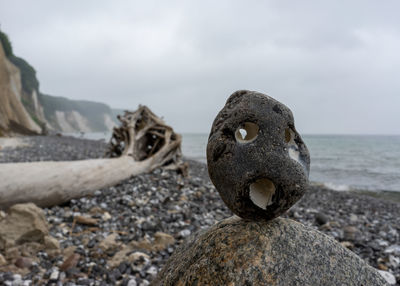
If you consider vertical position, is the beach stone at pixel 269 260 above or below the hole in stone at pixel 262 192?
below

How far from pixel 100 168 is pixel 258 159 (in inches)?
205

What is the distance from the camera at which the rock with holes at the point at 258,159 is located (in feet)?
5.06

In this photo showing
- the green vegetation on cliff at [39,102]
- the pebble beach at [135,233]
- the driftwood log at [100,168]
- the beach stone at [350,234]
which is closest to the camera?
the pebble beach at [135,233]

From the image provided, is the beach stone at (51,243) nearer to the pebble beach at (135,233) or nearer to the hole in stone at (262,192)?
the pebble beach at (135,233)

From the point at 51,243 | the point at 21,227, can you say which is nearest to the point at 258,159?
the point at 51,243

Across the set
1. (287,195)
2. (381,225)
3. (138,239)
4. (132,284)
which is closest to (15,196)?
(138,239)

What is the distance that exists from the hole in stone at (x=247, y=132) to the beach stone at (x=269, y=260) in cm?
50

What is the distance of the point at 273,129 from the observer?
5.18ft

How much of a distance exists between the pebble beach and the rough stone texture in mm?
161

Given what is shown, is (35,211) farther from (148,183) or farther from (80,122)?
(80,122)

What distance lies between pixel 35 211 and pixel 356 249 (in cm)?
451

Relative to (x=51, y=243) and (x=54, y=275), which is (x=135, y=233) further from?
(x=54, y=275)

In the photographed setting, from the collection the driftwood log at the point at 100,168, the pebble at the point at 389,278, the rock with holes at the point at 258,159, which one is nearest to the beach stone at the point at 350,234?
the pebble at the point at 389,278

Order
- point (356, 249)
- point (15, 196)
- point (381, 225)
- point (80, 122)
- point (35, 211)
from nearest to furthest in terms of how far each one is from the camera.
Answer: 1. point (35, 211)
2. point (356, 249)
3. point (15, 196)
4. point (381, 225)
5. point (80, 122)
